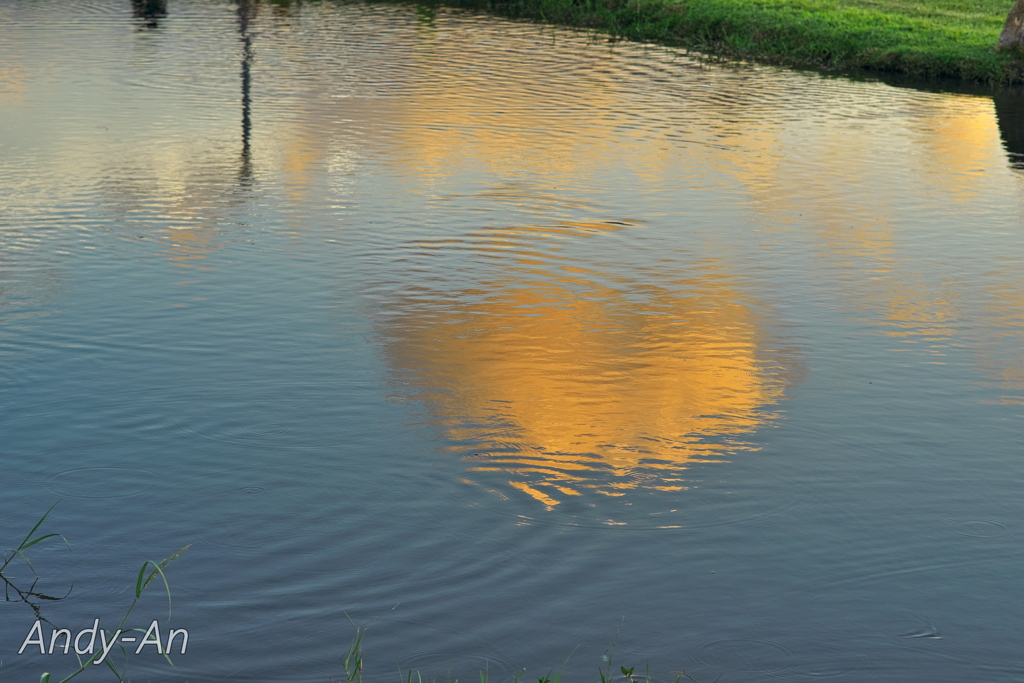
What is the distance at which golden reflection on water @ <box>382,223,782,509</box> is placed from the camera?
20.5 ft

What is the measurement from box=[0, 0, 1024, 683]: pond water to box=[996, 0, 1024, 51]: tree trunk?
28.5ft

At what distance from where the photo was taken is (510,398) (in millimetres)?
6965

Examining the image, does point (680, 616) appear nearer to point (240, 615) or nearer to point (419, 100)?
point (240, 615)

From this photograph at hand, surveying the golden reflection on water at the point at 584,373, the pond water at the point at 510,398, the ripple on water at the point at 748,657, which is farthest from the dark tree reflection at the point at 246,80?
the ripple on water at the point at 748,657

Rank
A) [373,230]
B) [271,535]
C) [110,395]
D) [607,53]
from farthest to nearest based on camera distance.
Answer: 1. [607,53]
2. [373,230]
3. [110,395]
4. [271,535]

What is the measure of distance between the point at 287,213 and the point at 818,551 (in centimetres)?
675

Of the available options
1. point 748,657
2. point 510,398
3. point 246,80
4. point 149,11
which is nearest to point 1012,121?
point 246,80

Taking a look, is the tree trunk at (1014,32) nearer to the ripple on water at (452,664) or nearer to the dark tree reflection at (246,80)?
the dark tree reflection at (246,80)

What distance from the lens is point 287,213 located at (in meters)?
10.9

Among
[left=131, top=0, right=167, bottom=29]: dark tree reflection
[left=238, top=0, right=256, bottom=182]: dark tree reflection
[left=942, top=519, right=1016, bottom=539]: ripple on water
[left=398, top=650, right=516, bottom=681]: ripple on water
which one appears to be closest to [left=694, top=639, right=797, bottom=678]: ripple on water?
[left=398, top=650, right=516, bottom=681]: ripple on water

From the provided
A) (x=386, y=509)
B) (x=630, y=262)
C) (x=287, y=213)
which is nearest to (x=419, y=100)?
(x=287, y=213)

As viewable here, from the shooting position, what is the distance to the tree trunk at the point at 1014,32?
872 inches

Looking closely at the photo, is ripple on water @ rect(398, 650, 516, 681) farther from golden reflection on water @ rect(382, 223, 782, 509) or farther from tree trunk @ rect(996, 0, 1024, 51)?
tree trunk @ rect(996, 0, 1024, 51)

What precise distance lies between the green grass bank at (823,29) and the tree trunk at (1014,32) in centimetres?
24
